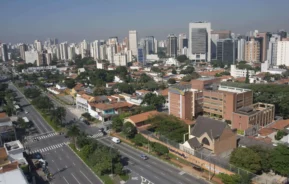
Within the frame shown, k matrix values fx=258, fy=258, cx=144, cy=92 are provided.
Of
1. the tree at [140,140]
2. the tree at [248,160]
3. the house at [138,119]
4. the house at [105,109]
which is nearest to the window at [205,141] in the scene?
the tree at [248,160]

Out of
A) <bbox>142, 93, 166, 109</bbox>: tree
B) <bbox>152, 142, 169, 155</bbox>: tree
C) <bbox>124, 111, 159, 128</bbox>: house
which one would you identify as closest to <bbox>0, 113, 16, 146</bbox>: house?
<bbox>124, 111, 159, 128</bbox>: house

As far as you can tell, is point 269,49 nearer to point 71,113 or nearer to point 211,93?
point 211,93

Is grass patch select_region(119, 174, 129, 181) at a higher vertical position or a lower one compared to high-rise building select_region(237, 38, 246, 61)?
lower

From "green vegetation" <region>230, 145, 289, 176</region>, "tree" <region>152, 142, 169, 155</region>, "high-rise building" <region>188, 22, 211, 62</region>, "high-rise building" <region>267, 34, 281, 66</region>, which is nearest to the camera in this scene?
"green vegetation" <region>230, 145, 289, 176</region>

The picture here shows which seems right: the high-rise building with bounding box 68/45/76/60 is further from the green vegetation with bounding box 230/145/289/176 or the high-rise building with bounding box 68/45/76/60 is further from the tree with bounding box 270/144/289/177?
the tree with bounding box 270/144/289/177

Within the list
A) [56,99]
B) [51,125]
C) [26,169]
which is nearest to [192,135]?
[26,169]

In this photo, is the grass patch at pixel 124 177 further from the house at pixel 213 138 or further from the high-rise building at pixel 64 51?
the high-rise building at pixel 64 51
